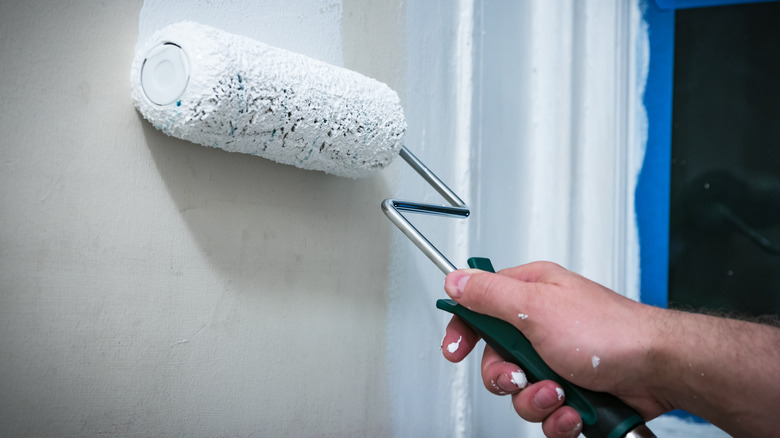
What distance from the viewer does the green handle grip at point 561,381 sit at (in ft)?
1.12

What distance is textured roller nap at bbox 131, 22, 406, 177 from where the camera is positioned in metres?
0.32

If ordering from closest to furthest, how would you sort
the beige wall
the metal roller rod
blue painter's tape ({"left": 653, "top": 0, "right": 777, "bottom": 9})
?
the beige wall < the metal roller rod < blue painter's tape ({"left": 653, "top": 0, "right": 777, "bottom": 9})

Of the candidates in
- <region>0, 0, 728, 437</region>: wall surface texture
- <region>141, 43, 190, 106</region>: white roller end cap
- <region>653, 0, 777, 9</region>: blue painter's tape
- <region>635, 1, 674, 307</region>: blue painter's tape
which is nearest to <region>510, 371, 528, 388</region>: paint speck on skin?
<region>0, 0, 728, 437</region>: wall surface texture

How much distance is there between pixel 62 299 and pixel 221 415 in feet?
0.46

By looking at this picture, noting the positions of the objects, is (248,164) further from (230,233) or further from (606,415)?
(606,415)

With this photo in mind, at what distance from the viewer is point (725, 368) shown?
0.36 metres

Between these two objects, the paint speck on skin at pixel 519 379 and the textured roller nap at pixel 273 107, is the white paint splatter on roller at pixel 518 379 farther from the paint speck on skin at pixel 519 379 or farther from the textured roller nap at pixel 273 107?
the textured roller nap at pixel 273 107

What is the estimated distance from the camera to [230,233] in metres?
0.40

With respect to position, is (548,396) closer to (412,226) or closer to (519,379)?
(519,379)

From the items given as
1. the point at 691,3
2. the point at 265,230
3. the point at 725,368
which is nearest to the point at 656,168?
the point at 691,3

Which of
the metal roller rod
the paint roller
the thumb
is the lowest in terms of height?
the thumb

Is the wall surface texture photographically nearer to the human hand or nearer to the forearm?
the human hand

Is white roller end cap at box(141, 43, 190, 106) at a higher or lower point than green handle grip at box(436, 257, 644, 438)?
higher

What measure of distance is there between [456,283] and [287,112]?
0.17 metres
